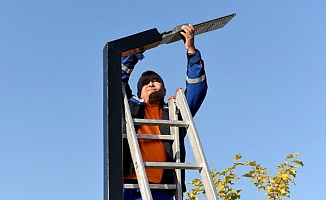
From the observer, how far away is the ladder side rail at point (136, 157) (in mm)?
3629

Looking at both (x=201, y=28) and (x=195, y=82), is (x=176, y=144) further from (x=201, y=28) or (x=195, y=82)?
(x=201, y=28)

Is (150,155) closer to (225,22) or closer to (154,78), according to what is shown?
(154,78)

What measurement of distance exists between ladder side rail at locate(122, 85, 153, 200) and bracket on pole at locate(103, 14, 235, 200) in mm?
144

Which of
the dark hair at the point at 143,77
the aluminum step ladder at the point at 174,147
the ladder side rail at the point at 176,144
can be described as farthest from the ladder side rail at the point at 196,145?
the dark hair at the point at 143,77

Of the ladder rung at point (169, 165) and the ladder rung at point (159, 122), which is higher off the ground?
the ladder rung at point (159, 122)

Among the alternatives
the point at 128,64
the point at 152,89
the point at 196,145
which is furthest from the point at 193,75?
the point at 196,145

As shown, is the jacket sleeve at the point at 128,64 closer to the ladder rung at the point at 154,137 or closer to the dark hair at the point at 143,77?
the dark hair at the point at 143,77

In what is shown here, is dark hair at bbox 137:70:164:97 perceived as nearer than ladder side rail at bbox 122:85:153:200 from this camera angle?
No

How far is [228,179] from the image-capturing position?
19.2 feet

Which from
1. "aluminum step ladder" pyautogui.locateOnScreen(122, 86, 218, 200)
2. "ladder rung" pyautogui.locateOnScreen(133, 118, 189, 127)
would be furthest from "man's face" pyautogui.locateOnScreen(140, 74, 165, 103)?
"ladder rung" pyautogui.locateOnScreen(133, 118, 189, 127)

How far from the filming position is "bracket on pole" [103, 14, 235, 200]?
142 inches

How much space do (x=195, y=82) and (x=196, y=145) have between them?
61cm

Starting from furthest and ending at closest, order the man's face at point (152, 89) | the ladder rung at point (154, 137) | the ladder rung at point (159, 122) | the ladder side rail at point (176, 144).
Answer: the man's face at point (152, 89) < the ladder side rail at point (176, 144) < the ladder rung at point (154, 137) < the ladder rung at point (159, 122)

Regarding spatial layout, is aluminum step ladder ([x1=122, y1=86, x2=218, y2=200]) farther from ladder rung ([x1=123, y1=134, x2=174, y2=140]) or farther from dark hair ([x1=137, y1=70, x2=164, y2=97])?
dark hair ([x1=137, y1=70, x2=164, y2=97])
